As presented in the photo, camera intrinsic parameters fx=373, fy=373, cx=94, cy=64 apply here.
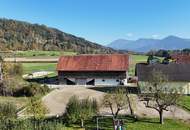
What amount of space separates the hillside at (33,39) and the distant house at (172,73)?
99.7 meters

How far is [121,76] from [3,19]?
134 m

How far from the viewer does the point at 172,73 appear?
167 feet

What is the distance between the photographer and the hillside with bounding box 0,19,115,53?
15838cm

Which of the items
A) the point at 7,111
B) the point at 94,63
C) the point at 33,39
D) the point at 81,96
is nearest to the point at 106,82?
the point at 94,63

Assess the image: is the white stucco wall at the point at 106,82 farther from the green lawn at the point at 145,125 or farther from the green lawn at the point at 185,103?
the green lawn at the point at 145,125

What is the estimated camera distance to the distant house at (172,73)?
163ft

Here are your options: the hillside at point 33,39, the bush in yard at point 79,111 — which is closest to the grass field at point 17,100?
the bush in yard at point 79,111

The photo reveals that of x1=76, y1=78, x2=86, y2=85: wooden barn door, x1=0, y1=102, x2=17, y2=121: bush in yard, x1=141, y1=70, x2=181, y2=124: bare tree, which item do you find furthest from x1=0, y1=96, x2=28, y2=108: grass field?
x1=141, y1=70, x2=181, y2=124: bare tree

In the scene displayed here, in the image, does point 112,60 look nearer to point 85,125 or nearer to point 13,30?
point 85,125

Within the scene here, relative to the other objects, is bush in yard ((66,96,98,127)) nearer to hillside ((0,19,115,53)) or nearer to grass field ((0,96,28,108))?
grass field ((0,96,28,108))

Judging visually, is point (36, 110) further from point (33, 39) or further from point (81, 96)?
point (33, 39)

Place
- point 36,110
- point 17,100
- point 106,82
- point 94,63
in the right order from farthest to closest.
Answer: point 94,63 → point 106,82 → point 17,100 → point 36,110

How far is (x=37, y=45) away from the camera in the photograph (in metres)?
167

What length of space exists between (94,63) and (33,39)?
380ft
